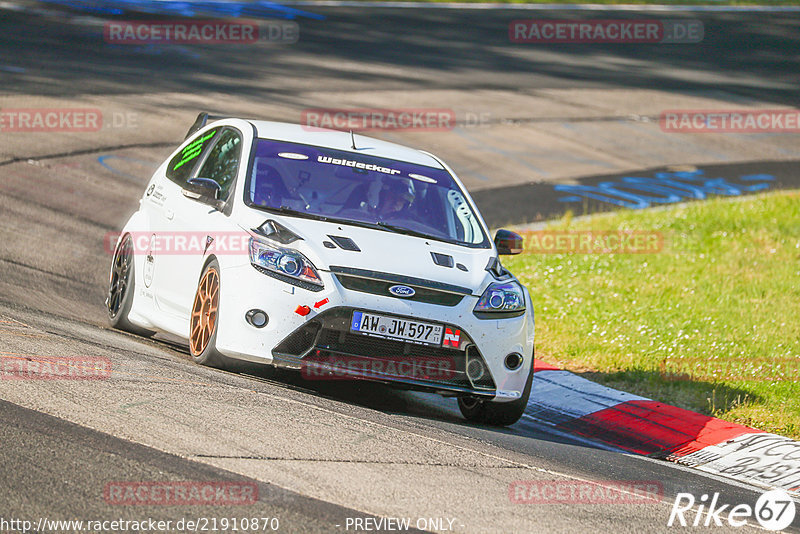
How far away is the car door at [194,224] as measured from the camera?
7723 millimetres

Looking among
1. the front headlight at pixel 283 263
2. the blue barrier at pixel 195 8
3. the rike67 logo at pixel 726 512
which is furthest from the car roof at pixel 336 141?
the blue barrier at pixel 195 8

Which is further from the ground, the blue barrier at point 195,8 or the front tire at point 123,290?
the blue barrier at point 195,8

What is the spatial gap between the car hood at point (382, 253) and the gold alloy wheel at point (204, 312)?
43cm

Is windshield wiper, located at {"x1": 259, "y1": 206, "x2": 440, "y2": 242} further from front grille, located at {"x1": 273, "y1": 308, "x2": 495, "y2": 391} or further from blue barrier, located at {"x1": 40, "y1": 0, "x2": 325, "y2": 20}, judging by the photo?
blue barrier, located at {"x1": 40, "y1": 0, "x2": 325, "y2": 20}

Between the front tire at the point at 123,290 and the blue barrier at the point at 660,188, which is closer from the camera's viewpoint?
the front tire at the point at 123,290

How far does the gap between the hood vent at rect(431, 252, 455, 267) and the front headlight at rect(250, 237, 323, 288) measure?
2.78 feet

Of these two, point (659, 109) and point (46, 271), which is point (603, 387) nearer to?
point (46, 271)

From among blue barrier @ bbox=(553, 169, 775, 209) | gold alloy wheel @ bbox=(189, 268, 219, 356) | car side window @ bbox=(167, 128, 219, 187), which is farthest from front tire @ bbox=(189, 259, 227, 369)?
blue barrier @ bbox=(553, 169, 775, 209)

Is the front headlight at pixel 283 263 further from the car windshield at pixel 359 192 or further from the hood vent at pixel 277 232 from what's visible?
the car windshield at pixel 359 192

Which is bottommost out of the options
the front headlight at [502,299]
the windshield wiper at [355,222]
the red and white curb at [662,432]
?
the red and white curb at [662,432]

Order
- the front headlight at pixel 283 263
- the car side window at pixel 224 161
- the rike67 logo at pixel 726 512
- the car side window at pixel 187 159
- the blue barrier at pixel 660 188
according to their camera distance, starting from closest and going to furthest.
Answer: the rike67 logo at pixel 726 512
the front headlight at pixel 283 263
the car side window at pixel 224 161
the car side window at pixel 187 159
the blue barrier at pixel 660 188

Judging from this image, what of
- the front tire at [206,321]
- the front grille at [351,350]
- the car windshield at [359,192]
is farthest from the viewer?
the car windshield at [359,192]

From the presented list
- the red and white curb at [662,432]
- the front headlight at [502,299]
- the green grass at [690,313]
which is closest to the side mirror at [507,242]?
the front headlight at [502,299]

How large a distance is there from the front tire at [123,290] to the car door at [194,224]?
20.7 inches
